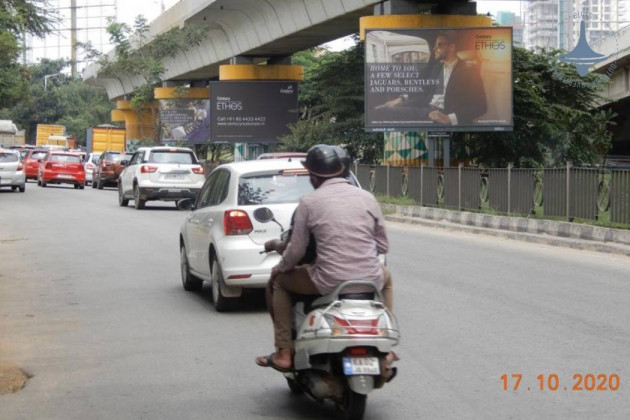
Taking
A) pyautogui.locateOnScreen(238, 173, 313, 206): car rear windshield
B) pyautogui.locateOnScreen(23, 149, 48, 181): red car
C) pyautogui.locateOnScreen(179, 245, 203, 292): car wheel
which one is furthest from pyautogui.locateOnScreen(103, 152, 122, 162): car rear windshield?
pyautogui.locateOnScreen(238, 173, 313, 206): car rear windshield

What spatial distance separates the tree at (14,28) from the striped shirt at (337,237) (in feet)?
96.1

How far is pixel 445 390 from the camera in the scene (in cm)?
736

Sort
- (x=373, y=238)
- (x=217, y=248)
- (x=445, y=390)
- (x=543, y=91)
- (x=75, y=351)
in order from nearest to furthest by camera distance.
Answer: (x=373, y=238)
(x=445, y=390)
(x=75, y=351)
(x=217, y=248)
(x=543, y=91)

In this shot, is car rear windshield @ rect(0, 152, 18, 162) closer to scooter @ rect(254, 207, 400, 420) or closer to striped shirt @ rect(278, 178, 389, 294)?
striped shirt @ rect(278, 178, 389, 294)

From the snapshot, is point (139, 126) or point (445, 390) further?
point (139, 126)

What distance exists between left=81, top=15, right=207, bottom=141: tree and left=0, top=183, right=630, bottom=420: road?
4121 cm

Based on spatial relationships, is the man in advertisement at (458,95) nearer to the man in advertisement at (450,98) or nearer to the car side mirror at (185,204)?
the man in advertisement at (450,98)

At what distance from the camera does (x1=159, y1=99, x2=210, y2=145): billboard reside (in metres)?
62.1

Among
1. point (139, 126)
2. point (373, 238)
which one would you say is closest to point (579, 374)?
point (373, 238)

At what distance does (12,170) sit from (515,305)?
107 ft

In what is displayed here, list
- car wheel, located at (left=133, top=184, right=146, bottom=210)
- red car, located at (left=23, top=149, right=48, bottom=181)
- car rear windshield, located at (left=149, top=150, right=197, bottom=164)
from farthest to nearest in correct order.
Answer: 1. red car, located at (left=23, top=149, right=48, bottom=181)
2. car rear windshield, located at (left=149, top=150, right=197, bottom=164)
3. car wheel, located at (left=133, top=184, right=146, bottom=210)

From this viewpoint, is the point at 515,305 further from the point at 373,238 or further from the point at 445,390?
the point at 373,238

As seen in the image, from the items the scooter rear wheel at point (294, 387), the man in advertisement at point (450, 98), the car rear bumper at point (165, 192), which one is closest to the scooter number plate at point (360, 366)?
the scooter rear wheel at point (294, 387)

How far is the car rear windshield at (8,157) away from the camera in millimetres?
40531
